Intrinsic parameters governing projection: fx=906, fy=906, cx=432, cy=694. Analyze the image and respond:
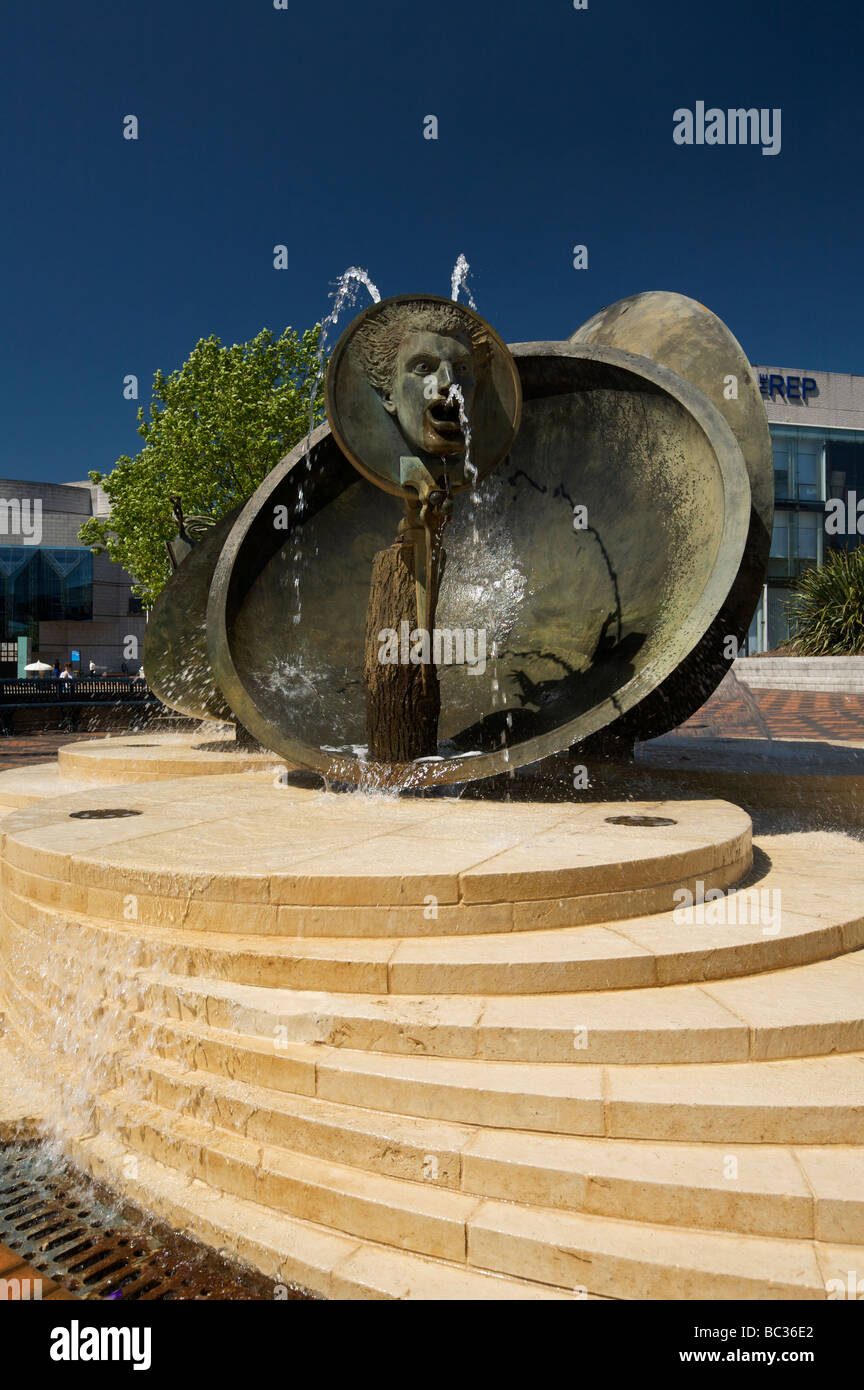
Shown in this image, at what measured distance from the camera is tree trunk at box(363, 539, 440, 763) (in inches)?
230

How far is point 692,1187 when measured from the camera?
2.38 meters

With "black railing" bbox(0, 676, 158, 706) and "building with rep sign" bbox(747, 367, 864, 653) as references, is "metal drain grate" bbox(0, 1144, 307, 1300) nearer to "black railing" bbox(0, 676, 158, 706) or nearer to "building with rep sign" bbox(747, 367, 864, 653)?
Answer: "black railing" bbox(0, 676, 158, 706)

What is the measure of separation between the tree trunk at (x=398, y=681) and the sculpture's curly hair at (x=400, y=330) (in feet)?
3.57

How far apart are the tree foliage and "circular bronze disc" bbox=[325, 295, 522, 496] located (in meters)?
19.3

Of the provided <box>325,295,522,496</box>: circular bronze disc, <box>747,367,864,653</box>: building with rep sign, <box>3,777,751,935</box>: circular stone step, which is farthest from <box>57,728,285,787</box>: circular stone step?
<box>747,367,864,653</box>: building with rep sign

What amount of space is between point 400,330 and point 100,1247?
492 centimetres

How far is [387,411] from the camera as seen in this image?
5.84m

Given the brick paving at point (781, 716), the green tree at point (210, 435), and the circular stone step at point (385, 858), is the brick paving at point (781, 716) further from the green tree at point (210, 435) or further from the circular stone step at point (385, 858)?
the green tree at point (210, 435)

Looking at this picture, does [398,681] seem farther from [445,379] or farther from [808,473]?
[808,473]

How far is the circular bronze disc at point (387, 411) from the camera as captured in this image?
223 inches

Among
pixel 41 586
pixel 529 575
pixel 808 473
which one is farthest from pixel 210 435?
pixel 808 473

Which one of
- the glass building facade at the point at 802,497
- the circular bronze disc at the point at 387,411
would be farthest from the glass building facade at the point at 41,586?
the circular bronze disc at the point at 387,411
